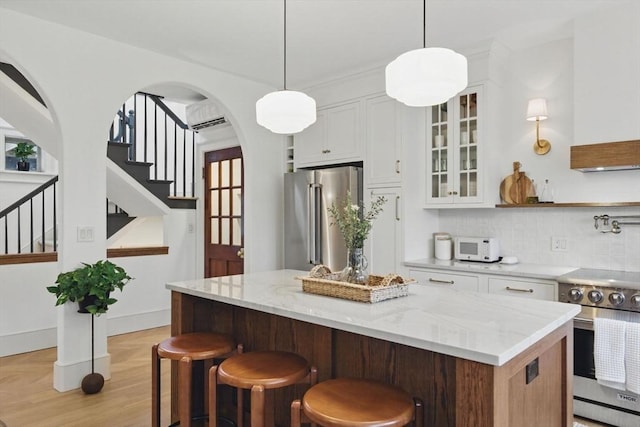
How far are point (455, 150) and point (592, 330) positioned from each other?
1.73 meters

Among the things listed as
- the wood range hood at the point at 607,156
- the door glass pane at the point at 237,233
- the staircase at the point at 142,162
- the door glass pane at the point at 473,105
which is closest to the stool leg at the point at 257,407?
the wood range hood at the point at 607,156

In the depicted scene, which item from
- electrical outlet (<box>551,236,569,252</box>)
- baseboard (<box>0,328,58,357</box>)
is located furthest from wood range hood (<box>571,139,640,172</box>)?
baseboard (<box>0,328,58,357</box>)

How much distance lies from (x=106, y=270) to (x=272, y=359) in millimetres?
1778

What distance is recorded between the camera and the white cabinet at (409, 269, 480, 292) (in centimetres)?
340

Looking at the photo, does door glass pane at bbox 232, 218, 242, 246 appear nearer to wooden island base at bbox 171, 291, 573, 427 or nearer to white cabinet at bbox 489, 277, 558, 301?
wooden island base at bbox 171, 291, 573, 427

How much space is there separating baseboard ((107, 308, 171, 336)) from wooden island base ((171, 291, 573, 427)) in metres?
2.44

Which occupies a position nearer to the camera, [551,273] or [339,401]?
[339,401]

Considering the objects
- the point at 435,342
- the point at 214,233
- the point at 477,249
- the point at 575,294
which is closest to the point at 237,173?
the point at 214,233

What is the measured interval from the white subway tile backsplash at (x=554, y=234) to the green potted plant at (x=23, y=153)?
535 centimetres

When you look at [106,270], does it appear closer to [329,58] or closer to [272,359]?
[272,359]

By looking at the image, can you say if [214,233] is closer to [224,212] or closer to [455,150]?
[224,212]

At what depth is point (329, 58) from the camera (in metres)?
3.82

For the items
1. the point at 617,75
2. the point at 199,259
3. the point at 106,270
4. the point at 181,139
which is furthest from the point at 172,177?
the point at 617,75

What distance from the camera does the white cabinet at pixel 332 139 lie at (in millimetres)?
4129
